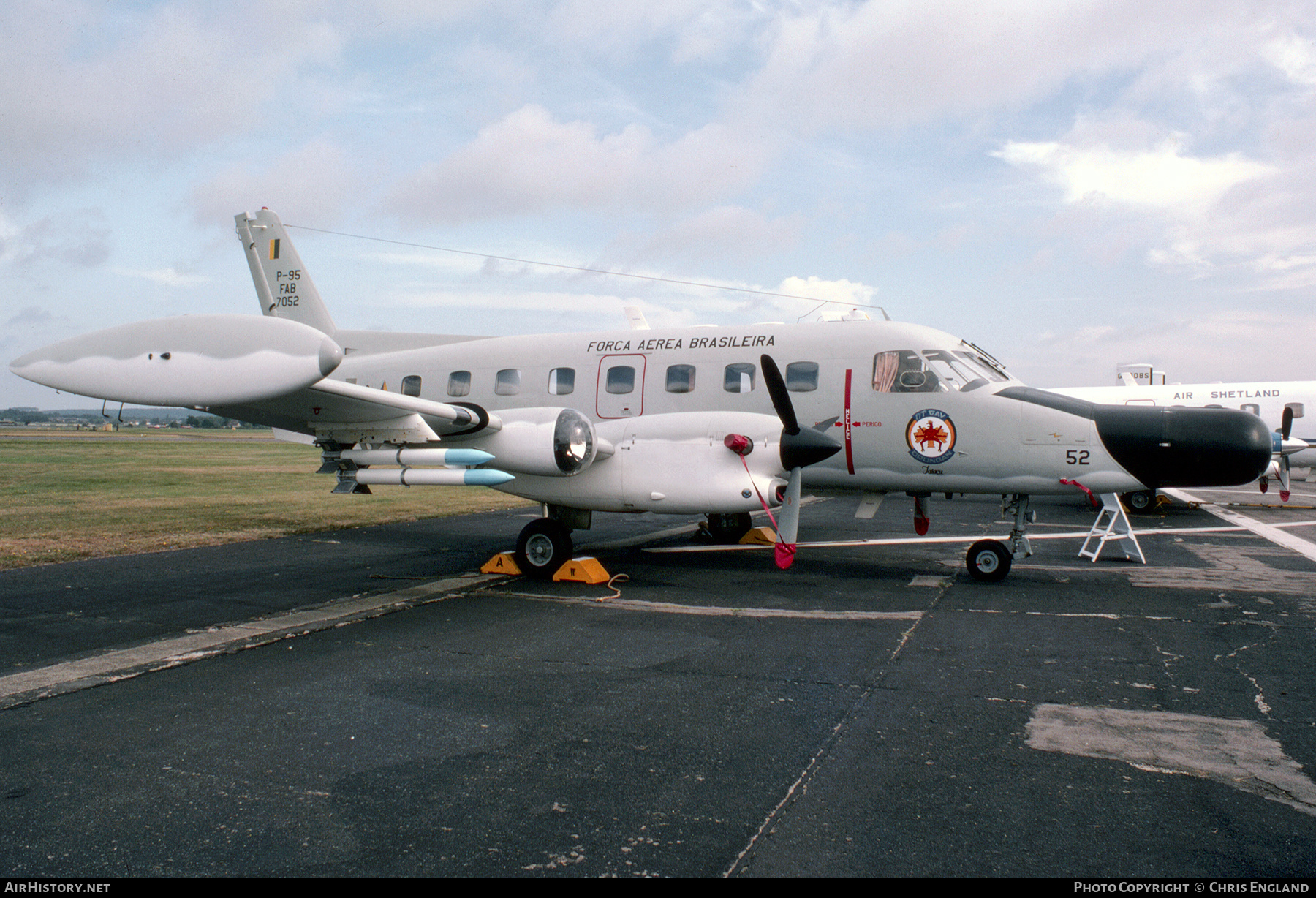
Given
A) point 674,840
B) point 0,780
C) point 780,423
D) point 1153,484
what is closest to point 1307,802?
point 674,840

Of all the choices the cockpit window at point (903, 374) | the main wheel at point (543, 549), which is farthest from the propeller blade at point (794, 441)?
the main wheel at point (543, 549)

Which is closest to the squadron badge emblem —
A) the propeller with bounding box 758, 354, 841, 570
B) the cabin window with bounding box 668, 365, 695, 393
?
the propeller with bounding box 758, 354, 841, 570

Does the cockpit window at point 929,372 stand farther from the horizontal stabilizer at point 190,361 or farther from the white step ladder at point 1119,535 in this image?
the horizontal stabilizer at point 190,361

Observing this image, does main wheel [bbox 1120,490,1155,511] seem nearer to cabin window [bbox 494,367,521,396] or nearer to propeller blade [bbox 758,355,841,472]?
propeller blade [bbox 758,355,841,472]

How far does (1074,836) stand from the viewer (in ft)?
11.5

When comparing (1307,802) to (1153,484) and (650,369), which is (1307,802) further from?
(650,369)

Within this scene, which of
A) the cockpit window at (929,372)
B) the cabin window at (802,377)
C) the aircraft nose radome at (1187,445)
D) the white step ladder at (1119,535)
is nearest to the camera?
the aircraft nose radome at (1187,445)

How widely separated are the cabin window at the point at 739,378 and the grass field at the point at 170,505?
891 cm

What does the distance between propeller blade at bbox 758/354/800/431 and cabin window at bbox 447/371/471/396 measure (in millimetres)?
5160

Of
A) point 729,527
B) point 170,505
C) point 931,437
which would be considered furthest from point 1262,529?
point 170,505

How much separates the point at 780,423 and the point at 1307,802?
6140 millimetres

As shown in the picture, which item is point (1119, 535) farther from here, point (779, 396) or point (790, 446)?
point (779, 396)

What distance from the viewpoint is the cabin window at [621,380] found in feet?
36.5

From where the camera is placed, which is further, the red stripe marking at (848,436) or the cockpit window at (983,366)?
the red stripe marking at (848,436)
